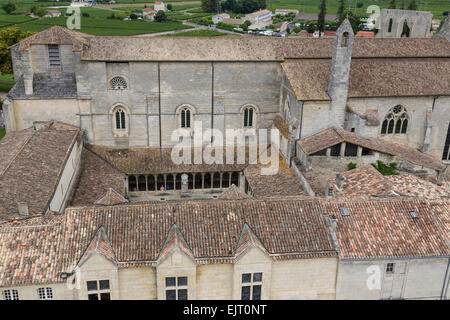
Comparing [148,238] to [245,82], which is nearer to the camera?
[148,238]

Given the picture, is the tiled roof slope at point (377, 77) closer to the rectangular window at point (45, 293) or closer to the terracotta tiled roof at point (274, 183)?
the terracotta tiled roof at point (274, 183)

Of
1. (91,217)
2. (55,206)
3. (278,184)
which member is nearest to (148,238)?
(91,217)

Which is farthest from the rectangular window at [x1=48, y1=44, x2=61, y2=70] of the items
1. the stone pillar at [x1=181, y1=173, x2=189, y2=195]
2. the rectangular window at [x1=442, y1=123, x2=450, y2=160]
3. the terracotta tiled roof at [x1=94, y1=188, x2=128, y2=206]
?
the rectangular window at [x1=442, y1=123, x2=450, y2=160]

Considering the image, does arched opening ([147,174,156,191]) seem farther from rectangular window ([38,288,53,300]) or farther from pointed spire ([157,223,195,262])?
rectangular window ([38,288,53,300])

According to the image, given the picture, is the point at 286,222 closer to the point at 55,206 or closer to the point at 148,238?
the point at 148,238

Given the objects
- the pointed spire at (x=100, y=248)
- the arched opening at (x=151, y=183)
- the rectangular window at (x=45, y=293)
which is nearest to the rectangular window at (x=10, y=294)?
the rectangular window at (x=45, y=293)

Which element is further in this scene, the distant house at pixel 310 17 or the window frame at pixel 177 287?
the distant house at pixel 310 17
